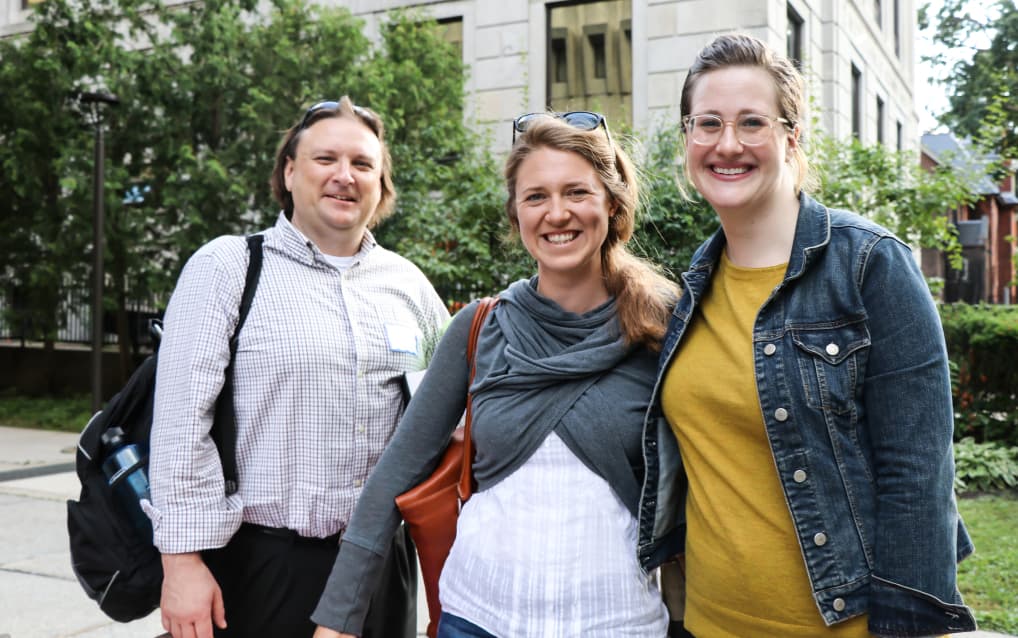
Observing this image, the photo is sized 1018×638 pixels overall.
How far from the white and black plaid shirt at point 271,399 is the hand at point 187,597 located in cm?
5

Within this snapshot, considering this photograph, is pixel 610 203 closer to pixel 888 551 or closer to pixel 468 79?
pixel 888 551

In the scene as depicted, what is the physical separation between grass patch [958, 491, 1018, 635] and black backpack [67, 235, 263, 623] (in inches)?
164

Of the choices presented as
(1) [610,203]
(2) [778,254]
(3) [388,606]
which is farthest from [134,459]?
(2) [778,254]

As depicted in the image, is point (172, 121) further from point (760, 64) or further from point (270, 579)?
point (760, 64)

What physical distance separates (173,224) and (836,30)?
12.7 metres

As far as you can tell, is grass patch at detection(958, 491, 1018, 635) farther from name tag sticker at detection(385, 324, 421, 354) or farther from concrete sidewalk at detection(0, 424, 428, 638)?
name tag sticker at detection(385, 324, 421, 354)

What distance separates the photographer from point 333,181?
113 inches

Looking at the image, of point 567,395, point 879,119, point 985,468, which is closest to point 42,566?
point 567,395

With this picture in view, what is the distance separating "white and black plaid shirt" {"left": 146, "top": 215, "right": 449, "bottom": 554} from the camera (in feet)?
8.43

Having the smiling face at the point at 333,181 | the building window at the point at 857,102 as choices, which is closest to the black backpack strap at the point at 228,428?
the smiling face at the point at 333,181

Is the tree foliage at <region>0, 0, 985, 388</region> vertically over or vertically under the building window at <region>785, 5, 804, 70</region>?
under

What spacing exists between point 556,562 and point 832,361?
0.80 meters

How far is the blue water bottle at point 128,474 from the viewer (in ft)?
8.79

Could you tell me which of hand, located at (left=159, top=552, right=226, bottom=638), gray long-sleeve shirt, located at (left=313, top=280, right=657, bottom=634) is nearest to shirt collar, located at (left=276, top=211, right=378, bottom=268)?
gray long-sleeve shirt, located at (left=313, top=280, right=657, bottom=634)
